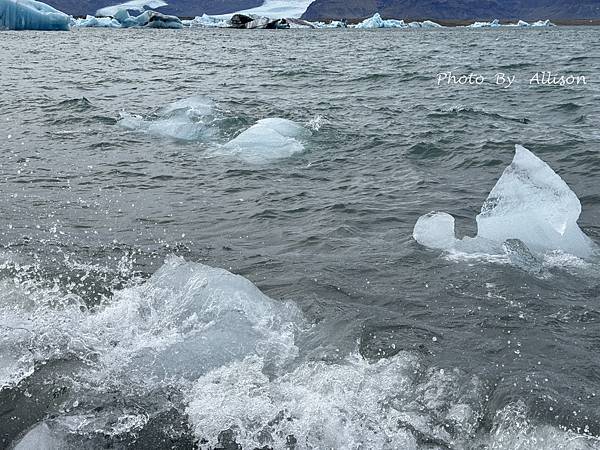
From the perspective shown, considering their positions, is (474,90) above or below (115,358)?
above

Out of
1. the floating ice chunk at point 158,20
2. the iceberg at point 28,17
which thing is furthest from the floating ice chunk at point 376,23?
the iceberg at point 28,17

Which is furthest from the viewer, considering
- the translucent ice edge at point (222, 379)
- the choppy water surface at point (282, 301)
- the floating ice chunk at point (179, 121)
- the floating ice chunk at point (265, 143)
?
the floating ice chunk at point (179, 121)

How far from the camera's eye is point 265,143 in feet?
34.3

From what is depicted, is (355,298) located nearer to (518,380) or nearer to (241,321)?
(241,321)

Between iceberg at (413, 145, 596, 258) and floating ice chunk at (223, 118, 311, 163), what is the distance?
14.3 ft

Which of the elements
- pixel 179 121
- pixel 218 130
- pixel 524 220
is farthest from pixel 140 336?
pixel 179 121

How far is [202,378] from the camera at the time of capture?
396 cm

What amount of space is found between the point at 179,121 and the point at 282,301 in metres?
8.15

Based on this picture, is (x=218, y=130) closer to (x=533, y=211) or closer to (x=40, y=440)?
(x=533, y=211)

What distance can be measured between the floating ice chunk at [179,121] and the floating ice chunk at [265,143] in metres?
1.43

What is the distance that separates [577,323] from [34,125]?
38.3 ft

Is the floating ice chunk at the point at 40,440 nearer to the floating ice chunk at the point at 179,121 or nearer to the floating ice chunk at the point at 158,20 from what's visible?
the floating ice chunk at the point at 179,121

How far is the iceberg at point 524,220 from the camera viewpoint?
5.96 m

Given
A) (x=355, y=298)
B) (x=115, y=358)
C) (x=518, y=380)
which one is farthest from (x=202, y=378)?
(x=518, y=380)
